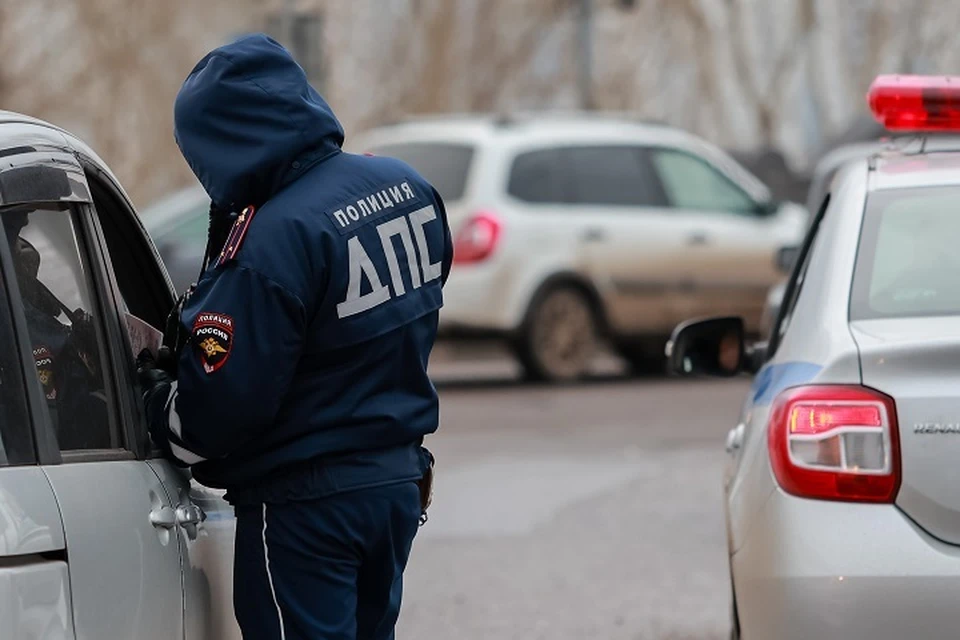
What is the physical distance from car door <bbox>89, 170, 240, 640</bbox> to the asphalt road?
3.04m

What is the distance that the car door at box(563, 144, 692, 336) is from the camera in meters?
16.0

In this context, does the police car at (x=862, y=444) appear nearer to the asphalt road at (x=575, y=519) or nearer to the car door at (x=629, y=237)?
the asphalt road at (x=575, y=519)

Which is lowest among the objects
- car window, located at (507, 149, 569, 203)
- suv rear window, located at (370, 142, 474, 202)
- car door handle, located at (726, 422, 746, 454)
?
car window, located at (507, 149, 569, 203)

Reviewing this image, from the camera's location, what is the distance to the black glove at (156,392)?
3.65 metres

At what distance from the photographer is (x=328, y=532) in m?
3.66

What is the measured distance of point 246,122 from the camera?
3.70m

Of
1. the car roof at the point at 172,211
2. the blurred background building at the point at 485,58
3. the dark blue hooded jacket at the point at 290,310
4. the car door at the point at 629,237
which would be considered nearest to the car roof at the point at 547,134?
the car door at the point at 629,237

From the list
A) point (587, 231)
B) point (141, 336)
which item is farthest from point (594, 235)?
point (141, 336)

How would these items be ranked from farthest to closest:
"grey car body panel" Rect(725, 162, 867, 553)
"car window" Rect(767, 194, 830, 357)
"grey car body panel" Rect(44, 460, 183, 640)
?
1. "car window" Rect(767, 194, 830, 357)
2. "grey car body panel" Rect(725, 162, 867, 553)
3. "grey car body panel" Rect(44, 460, 183, 640)

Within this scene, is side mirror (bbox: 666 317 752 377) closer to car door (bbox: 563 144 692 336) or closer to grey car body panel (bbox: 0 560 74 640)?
grey car body panel (bbox: 0 560 74 640)

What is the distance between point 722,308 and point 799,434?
12.4m

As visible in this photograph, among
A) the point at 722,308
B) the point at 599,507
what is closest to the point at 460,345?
the point at 722,308

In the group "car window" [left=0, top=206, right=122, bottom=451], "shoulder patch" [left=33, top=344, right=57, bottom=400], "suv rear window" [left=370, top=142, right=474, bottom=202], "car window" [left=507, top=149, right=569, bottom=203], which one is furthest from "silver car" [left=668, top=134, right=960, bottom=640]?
"car window" [left=507, top=149, right=569, bottom=203]

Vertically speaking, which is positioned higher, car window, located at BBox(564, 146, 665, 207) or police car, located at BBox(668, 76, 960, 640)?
police car, located at BBox(668, 76, 960, 640)
